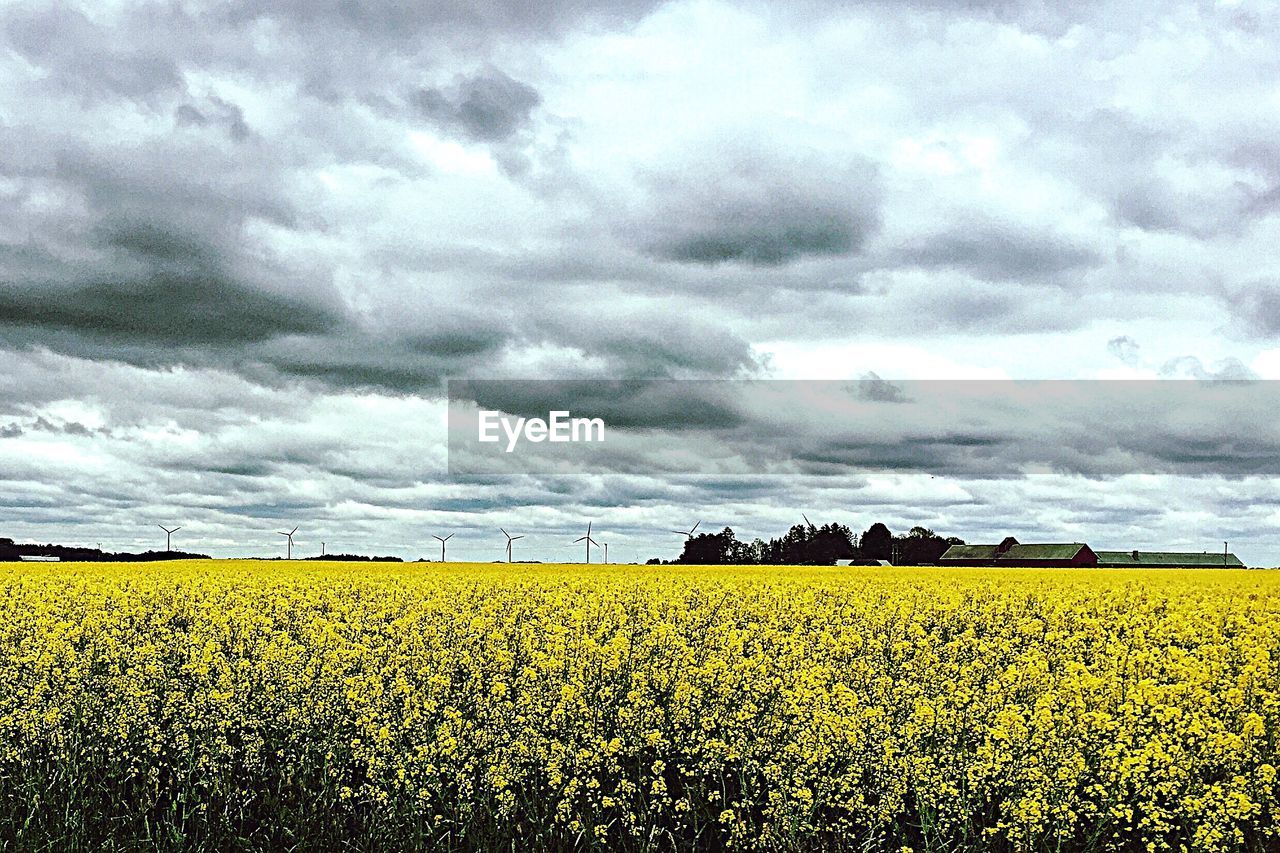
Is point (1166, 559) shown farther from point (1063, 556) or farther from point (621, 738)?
point (621, 738)

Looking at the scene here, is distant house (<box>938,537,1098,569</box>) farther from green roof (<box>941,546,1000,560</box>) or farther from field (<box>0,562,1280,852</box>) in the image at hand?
field (<box>0,562,1280,852</box>)

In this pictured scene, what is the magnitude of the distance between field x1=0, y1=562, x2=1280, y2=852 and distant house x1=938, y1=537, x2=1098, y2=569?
88.2 meters

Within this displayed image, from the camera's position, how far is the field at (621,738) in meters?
9.17

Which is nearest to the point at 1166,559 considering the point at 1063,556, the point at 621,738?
the point at 1063,556

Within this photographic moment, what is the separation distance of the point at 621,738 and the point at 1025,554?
332 feet

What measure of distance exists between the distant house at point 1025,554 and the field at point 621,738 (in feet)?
289

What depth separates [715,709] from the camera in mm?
10500

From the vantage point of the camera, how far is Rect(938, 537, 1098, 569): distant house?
99188 millimetres

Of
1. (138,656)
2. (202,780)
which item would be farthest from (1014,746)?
(138,656)

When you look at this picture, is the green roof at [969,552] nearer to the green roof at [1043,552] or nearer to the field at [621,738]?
the green roof at [1043,552]

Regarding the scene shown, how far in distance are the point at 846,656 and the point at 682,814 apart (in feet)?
11.5

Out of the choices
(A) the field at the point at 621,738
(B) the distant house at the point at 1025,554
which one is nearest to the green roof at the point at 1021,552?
(B) the distant house at the point at 1025,554

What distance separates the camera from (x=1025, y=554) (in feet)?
344

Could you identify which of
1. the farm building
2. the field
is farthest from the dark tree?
the field
